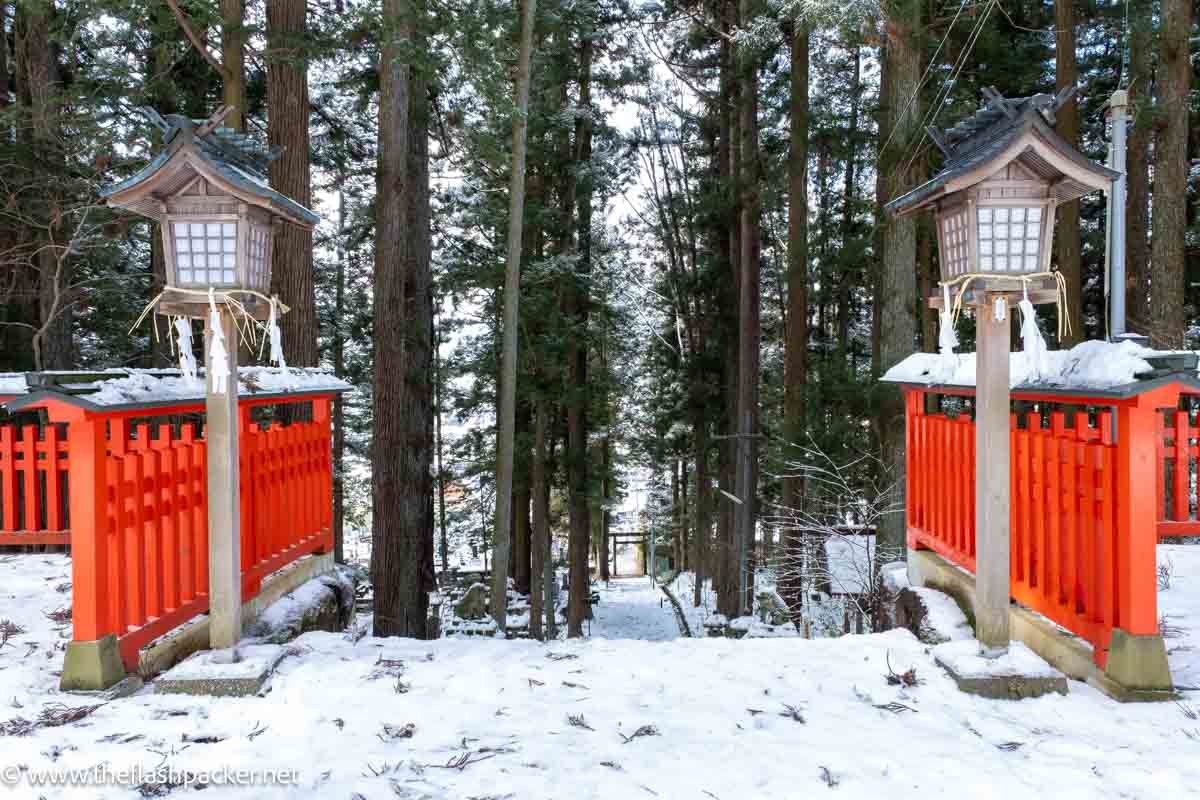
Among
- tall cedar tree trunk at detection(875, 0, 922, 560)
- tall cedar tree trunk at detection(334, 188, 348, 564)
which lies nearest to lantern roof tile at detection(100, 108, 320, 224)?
tall cedar tree trunk at detection(875, 0, 922, 560)

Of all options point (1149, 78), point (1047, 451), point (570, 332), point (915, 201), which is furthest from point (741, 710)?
point (1149, 78)

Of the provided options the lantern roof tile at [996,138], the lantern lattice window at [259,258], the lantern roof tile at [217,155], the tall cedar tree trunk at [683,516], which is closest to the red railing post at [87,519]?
the lantern lattice window at [259,258]

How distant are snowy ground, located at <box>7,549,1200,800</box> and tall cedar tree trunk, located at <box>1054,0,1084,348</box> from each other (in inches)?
352

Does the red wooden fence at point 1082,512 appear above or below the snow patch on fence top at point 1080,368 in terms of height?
below

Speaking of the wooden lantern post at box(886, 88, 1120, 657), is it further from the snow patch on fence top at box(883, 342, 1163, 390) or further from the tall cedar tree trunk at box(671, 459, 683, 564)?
the tall cedar tree trunk at box(671, 459, 683, 564)

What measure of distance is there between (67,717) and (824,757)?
3.29 m

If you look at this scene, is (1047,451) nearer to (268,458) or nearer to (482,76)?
(268,458)

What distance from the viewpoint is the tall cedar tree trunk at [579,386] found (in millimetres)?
16047

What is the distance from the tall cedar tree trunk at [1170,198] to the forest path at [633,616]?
34.5 ft

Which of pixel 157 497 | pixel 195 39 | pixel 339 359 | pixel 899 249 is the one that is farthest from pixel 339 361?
pixel 157 497

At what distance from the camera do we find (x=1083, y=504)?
3.74m

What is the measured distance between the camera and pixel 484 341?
64.1ft

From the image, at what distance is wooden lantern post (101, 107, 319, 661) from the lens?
3.88 metres

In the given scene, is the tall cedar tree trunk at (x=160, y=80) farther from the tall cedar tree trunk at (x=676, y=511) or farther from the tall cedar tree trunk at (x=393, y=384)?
the tall cedar tree trunk at (x=676, y=511)
